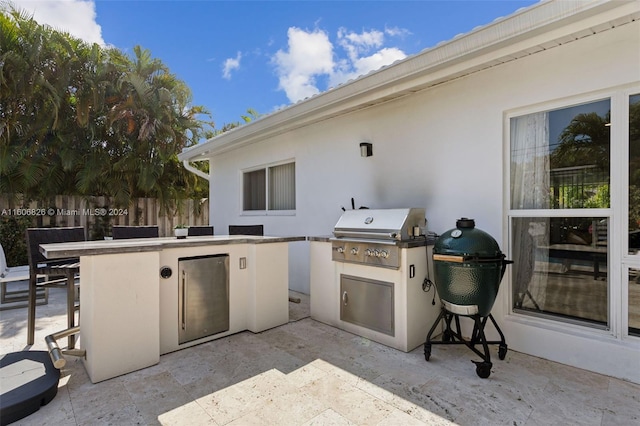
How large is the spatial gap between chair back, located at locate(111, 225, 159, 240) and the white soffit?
2912mm

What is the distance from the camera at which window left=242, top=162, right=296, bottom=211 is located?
6266 mm

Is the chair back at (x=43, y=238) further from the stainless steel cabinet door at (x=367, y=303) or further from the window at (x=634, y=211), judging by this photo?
the window at (x=634, y=211)

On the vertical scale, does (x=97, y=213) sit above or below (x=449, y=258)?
above

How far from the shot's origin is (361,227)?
377cm

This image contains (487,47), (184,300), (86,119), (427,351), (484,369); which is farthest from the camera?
(86,119)

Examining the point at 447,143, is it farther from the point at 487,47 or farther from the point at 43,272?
the point at 43,272

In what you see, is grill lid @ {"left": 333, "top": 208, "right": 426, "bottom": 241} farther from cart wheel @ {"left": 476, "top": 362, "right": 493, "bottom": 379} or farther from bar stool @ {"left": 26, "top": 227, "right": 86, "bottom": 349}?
bar stool @ {"left": 26, "top": 227, "right": 86, "bottom": 349}

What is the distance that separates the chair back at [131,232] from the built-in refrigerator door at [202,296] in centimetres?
183

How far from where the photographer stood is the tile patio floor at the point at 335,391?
85.9 inches

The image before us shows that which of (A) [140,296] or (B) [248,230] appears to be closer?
(A) [140,296]

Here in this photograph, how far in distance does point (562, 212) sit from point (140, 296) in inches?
161

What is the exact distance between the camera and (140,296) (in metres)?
2.87

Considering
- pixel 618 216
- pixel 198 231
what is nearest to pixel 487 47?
pixel 618 216

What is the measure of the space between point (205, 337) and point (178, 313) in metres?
0.44
